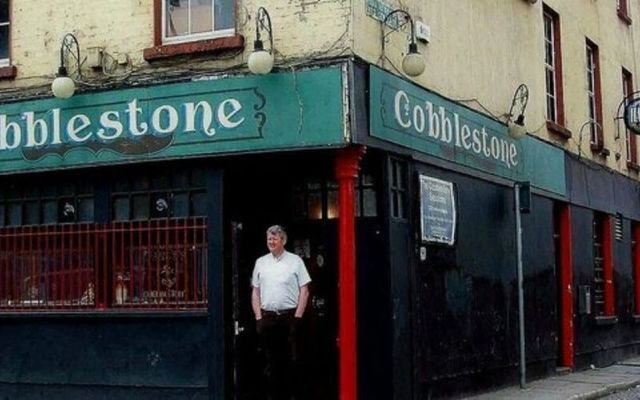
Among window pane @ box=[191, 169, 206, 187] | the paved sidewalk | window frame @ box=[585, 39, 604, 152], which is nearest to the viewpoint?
window pane @ box=[191, 169, 206, 187]

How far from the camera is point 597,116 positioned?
19297 mm

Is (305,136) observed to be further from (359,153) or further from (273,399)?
(273,399)

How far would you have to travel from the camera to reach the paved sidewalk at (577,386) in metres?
13.1

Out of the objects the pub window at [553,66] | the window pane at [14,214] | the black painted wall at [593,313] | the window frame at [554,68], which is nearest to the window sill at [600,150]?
the black painted wall at [593,313]

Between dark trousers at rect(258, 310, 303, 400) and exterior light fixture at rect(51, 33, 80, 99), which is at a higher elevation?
exterior light fixture at rect(51, 33, 80, 99)

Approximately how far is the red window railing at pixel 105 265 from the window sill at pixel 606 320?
370 inches

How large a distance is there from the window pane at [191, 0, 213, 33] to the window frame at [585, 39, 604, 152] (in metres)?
9.68

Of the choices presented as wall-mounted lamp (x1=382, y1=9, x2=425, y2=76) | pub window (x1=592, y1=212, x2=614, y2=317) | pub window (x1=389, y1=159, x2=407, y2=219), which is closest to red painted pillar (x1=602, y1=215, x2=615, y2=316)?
pub window (x1=592, y1=212, x2=614, y2=317)

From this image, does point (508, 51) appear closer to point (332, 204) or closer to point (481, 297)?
point (481, 297)

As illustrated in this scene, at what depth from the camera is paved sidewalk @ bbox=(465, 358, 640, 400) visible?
13.1 meters

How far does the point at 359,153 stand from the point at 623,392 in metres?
6.84

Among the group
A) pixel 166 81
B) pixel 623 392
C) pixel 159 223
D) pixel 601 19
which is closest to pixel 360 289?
pixel 159 223

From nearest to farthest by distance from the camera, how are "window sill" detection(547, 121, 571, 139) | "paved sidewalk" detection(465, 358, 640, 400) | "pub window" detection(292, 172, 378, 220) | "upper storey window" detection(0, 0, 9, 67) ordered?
1. "pub window" detection(292, 172, 378, 220)
2. "upper storey window" detection(0, 0, 9, 67)
3. "paved sidewalk" detection(465, 358, 640, 400)
4. "window sill" detection(547, 121, 571, 139)

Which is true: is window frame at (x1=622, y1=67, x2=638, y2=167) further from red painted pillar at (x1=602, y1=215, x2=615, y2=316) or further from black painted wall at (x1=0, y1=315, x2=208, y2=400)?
black painted wall at (x1=0, y1=315, x2=208, y2=400)
